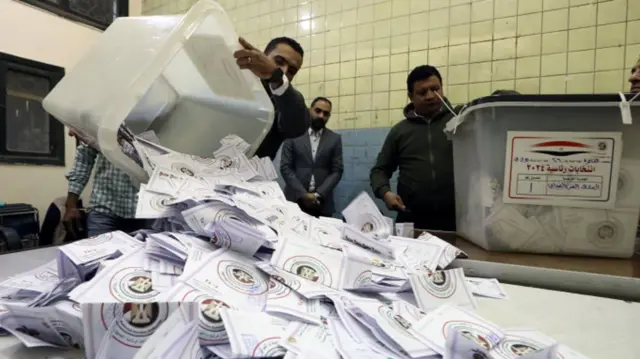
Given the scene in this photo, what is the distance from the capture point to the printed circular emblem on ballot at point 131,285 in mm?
388

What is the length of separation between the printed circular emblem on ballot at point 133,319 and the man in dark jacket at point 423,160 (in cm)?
114

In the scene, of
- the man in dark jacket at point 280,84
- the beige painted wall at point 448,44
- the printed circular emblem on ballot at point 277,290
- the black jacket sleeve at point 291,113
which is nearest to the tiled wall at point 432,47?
the beige painted wall at point 448,44

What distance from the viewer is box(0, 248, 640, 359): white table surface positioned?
0.39m

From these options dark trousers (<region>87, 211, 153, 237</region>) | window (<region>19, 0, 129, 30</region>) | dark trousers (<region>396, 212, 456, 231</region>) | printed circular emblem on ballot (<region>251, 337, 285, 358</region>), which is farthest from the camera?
window (<region>19, 0, 129, 30</region>)

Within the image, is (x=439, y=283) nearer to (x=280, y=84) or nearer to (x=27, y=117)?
(x=280, y=84)

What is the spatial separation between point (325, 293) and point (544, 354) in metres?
0.24

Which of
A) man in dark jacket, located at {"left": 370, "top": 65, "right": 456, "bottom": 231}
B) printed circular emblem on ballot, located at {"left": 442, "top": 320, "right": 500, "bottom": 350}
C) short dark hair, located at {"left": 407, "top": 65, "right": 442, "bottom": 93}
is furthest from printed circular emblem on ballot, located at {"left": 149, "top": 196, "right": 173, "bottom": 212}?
short dark hair, located at {"left": 407, "top": 65, "right": 442, "bottom": 93}

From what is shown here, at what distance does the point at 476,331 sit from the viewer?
0.42 meters

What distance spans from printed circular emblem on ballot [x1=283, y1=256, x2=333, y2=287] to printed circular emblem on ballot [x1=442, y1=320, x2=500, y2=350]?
17 centimetres

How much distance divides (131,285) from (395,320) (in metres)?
0.30

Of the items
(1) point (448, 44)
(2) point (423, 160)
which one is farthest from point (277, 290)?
(1) point (448, 44)

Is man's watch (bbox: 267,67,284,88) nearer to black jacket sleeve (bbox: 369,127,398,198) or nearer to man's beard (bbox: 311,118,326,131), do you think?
black jacket sleeve (bbox: 369,127,398,198)

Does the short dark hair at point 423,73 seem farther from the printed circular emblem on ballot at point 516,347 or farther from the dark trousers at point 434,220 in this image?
the printed circular emblem on ballot at point 516,347

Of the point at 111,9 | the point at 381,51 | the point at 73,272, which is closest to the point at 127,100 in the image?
the point at 73,272
